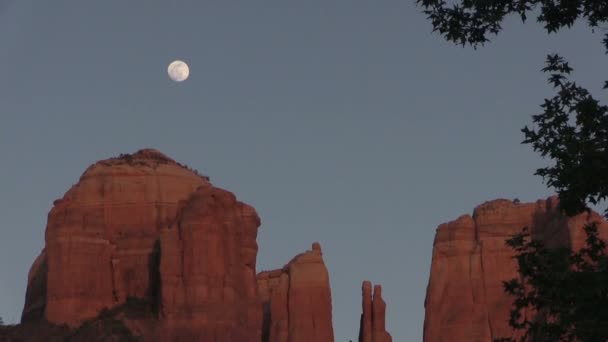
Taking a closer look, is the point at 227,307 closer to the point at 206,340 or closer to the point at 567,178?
the point at 206,340

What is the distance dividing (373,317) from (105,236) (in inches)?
944

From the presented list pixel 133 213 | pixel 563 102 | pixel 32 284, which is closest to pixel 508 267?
pixel 133 213

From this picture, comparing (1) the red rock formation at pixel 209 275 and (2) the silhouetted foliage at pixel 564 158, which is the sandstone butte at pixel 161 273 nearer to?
(1) the red rock formation at pixel 209 275

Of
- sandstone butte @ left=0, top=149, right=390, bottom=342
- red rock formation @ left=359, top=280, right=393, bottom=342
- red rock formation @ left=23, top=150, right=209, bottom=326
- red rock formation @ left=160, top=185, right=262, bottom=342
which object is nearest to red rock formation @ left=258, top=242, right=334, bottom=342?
sandstone butte @ left=0, top=149, right=390, bottom=342

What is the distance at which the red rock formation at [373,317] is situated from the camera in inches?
5551

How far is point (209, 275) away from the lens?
131 metres

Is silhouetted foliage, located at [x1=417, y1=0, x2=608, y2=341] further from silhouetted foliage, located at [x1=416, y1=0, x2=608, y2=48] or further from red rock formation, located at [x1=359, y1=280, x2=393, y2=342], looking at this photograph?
red rock formation, located at [x1=359, y1=280, x2=393, y2=342]

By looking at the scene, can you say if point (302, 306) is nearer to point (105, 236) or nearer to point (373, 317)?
point (373, 317)

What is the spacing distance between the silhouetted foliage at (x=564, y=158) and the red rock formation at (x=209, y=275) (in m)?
96.4

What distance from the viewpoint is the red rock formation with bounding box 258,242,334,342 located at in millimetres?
139000

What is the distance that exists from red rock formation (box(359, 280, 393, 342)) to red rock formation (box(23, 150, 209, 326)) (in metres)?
17.8

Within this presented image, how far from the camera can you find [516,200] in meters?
143

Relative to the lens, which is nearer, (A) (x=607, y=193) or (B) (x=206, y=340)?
(A) (x=607, y=193)

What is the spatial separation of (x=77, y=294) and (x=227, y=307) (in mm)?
13311
